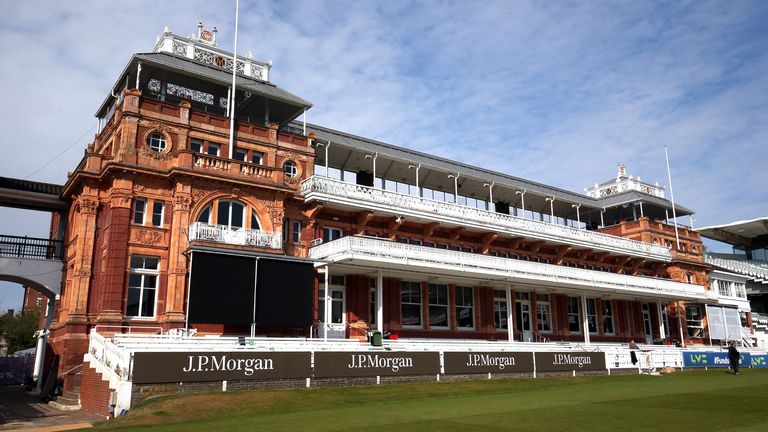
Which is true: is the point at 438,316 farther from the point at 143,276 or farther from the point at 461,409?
the point at 461,409

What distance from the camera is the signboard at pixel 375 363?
2281 cm

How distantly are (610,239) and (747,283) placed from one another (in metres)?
31.0

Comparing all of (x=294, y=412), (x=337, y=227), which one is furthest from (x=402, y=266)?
(x=294, y=412)

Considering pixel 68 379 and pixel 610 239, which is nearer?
pixel 68 379

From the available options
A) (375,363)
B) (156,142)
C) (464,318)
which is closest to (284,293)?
(375,363)

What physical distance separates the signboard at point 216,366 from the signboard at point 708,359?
26.0 metres

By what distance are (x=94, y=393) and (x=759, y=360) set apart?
41.5 meters

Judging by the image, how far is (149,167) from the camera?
2762 centimetres

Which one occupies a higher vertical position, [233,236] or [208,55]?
[208,55]

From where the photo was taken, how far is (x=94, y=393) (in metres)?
20.9

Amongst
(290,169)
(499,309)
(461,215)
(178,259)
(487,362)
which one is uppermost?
(290,169)

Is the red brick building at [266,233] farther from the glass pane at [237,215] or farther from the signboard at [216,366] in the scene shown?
the signboard at [216,366]

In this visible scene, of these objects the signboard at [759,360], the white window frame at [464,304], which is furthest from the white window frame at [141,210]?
the signboard at [759,360]

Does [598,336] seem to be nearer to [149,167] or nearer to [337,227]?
[337,227]
